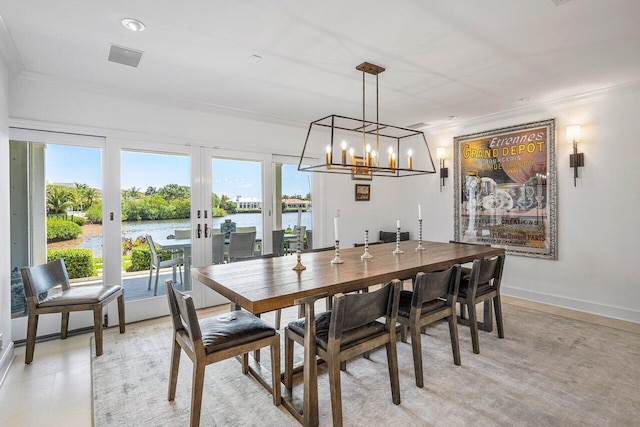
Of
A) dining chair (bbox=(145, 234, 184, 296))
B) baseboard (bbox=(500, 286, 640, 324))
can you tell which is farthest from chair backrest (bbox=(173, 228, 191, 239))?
baseboard (bbox=(500, 286, 640, 324))

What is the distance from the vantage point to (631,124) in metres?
3.48

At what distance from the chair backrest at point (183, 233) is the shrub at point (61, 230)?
942 mm

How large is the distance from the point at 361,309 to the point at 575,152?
358 centimetres

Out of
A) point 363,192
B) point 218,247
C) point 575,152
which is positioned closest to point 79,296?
point 218,247

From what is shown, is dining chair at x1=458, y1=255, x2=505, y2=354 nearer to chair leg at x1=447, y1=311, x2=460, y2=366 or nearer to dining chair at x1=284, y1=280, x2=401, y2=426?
chair leg at x1=447, y1=311, x2=460, y2=366

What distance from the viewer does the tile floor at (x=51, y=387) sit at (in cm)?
201

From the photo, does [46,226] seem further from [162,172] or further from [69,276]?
[162,172]

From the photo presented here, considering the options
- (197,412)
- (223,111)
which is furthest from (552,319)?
(223,111)

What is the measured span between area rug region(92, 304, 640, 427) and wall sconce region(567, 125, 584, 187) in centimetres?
185

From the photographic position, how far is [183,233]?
399 centimetres

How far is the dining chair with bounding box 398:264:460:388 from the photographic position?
2.28 m

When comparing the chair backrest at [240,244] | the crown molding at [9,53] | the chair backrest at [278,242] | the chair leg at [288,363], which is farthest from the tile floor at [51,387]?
the crown molding at [9,53]

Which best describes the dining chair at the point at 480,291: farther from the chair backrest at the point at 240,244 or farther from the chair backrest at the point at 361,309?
the chair backrest at the point at 240,244

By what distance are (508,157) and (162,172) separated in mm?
4423
